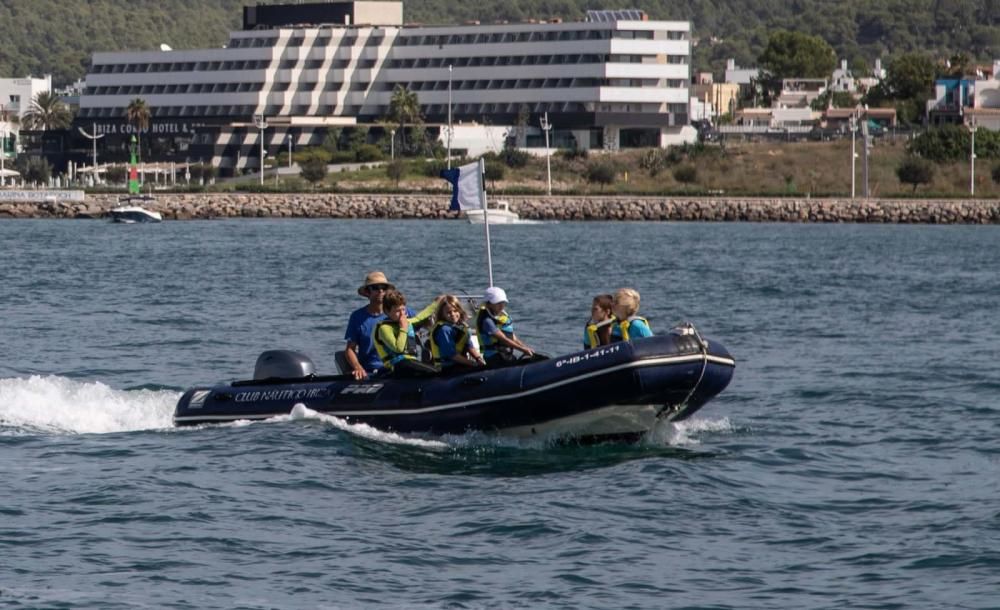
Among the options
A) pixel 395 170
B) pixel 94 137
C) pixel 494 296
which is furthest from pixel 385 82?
pixel 494 296

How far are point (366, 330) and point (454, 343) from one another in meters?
1.23

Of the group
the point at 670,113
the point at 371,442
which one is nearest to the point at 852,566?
the point at 371,442

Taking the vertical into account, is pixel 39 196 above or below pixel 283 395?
above

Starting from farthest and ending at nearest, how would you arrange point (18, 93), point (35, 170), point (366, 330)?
point (18, 93) → point (35, 170) → point (366, 330)

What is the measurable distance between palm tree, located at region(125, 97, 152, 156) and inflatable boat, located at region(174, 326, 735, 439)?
13410cm

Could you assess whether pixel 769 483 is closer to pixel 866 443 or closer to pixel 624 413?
pixel 624 413

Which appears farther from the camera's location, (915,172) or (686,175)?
(686,175)

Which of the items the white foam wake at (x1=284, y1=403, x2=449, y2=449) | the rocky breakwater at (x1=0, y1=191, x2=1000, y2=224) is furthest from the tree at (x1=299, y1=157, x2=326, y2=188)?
the white foam wake at (x1=284, y1=403, x2=449, y2=449)

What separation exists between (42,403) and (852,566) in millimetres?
11884

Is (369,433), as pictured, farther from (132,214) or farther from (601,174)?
(601,174)

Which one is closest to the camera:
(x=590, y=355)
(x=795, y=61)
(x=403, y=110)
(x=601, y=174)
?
(x=590, y=355)

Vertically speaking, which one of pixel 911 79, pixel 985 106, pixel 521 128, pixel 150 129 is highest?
pixel 911 79

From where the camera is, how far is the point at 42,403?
2277 centimetres

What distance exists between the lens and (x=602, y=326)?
19734 millimetres
